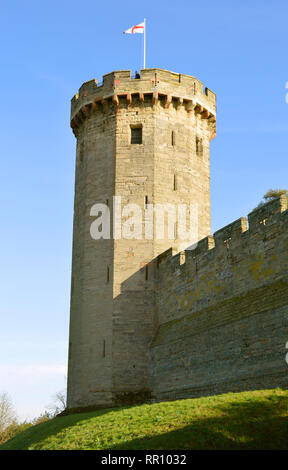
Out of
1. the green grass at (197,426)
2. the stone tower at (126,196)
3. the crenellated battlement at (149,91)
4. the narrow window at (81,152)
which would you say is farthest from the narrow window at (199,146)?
the green grass at (197,426)

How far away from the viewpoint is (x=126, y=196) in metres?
24.5

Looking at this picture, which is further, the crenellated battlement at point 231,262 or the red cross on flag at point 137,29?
the red cross on flag at point 137,29

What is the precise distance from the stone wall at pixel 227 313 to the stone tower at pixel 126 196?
3.66 feet

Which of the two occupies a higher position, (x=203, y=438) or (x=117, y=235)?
(x=117, y=235)

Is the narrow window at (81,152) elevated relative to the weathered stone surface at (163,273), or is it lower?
elevated

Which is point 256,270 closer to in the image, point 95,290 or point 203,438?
point 203,438

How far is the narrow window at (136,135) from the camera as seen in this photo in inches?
1003

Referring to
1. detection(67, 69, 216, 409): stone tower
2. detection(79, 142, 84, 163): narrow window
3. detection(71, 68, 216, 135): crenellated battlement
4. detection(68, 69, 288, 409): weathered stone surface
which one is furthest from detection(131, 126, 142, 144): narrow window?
detection(79, 142, 84, 163): narrow window

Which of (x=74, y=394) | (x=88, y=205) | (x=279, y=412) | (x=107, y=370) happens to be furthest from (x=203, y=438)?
(x=88, y=205)

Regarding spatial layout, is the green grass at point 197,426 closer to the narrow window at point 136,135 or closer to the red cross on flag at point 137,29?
the narrow window at point 136,135

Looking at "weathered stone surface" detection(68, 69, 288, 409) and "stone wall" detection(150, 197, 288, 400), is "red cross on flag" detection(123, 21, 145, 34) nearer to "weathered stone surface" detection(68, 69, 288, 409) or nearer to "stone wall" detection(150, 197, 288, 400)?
"weathered stone surface" detection(68, 69, 288, 409)

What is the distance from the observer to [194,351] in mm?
19359

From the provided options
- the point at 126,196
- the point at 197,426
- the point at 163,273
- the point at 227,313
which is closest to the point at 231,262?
the point at 227,313

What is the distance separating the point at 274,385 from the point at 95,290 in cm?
1074
